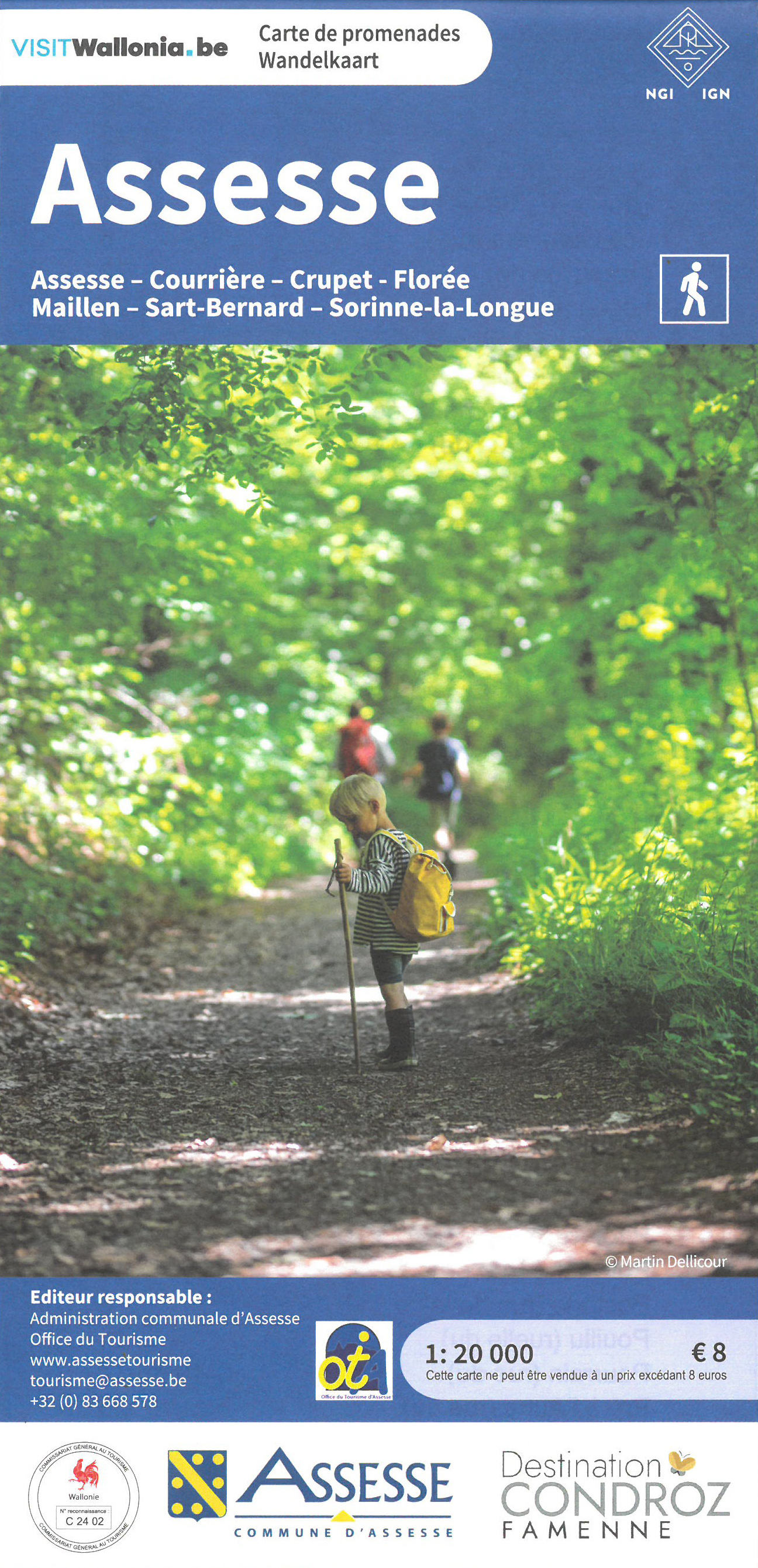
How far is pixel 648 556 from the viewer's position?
7355mm

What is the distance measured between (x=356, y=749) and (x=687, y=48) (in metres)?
7.32

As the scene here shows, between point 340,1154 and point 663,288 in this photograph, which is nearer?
point 663,288

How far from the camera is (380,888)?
15.8ft

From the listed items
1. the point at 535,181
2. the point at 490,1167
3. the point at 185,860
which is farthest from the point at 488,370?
the point at 490,1167

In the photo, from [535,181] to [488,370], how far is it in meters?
7.54

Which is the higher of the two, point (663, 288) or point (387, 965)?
point (663, 288)

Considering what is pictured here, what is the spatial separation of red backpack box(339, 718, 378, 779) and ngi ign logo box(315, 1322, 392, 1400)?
7.58 m

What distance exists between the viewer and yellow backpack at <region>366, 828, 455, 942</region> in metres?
4.74

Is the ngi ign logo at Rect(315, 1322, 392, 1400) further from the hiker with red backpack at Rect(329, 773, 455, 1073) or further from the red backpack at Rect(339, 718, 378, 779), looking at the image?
the red backpack at Rect(339, 718, 378, 779)
